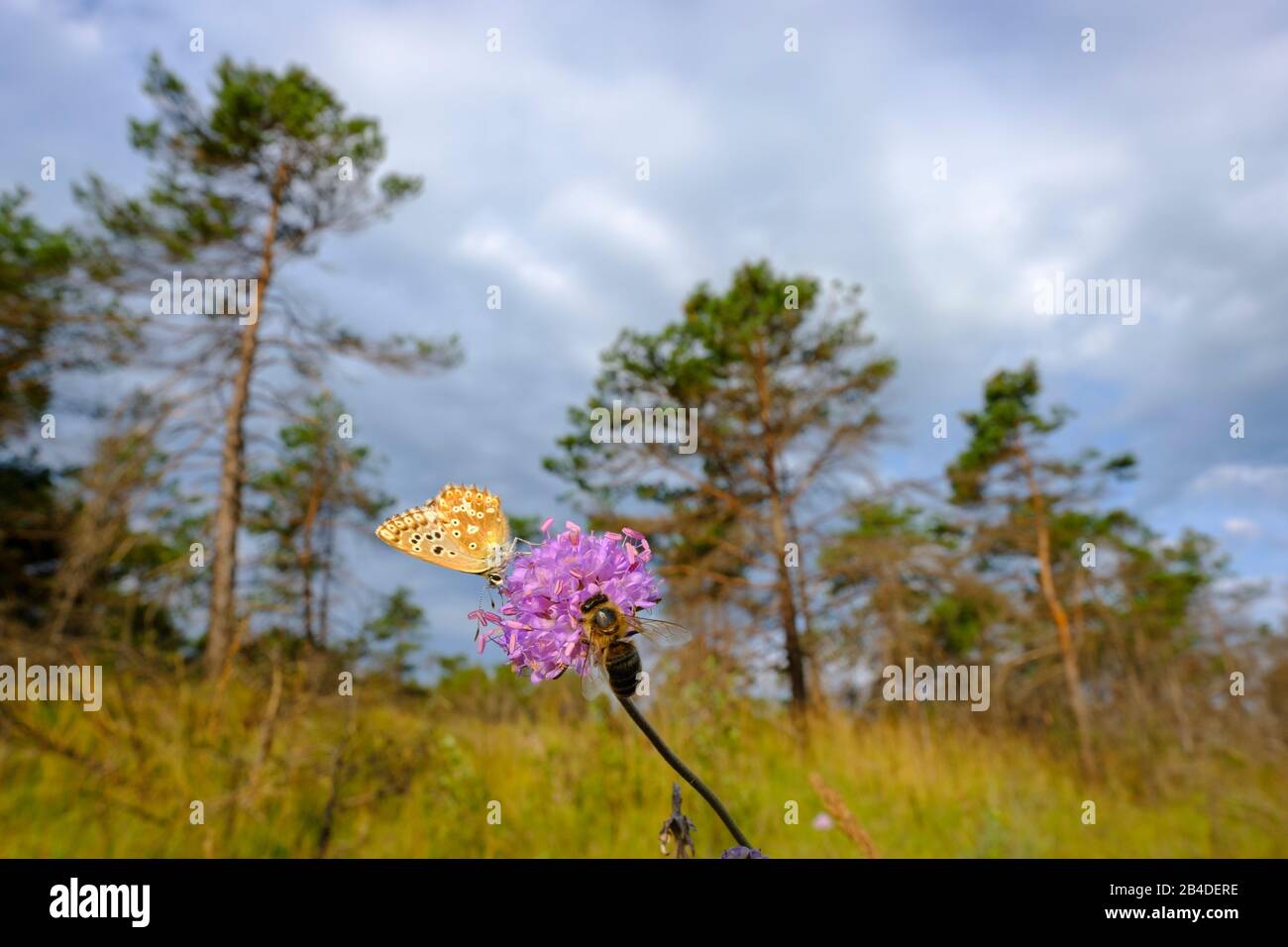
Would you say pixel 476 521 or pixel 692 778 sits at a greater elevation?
pixel 476 521

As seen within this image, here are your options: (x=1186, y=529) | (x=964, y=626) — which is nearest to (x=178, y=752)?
(x=964, y=626)

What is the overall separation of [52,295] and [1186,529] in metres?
28.7

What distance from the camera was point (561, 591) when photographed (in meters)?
1.04

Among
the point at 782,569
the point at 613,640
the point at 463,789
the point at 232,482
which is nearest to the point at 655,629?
the point at 613,640

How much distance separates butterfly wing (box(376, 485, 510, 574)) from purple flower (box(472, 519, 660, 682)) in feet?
0.26

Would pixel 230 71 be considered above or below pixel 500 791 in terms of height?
above

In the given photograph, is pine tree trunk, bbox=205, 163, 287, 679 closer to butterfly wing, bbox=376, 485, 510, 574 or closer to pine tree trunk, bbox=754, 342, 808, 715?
pine tree trunk, bbox=754, 342, 808, 715

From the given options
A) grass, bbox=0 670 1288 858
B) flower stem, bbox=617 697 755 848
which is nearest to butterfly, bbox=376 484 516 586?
flower stem, bbox=617 697 755 848

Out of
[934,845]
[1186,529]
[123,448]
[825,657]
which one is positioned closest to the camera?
[934,845]

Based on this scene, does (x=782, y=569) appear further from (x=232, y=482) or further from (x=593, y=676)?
(x=593, y=676)

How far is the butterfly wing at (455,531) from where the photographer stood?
1.15 m

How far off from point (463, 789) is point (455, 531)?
5.80m

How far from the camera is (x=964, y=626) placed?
18.5 metres

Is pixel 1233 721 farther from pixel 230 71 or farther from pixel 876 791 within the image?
pixel 230 71
